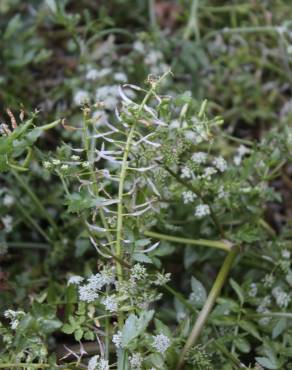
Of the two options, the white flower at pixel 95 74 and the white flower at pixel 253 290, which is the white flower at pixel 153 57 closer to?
the white flower at pixel 95 74

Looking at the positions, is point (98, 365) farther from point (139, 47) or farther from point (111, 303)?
point (139, 47)

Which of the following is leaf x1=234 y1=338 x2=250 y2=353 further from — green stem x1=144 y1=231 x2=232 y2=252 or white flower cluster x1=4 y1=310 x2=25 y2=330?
white flower cluster x1=4 y1=310 x2=25 y2=330

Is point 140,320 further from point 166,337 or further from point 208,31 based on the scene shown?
point 208,31

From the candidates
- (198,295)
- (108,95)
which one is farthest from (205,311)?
(108,95)

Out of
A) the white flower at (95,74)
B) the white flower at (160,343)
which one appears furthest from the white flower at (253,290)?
the white flower at (95,74)

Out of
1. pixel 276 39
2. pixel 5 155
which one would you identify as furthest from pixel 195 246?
pixel 276 39

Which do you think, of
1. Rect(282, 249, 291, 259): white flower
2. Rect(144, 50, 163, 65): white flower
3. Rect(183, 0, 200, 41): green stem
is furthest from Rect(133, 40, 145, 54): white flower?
Rect(282, 249, 291, 259): white flower
